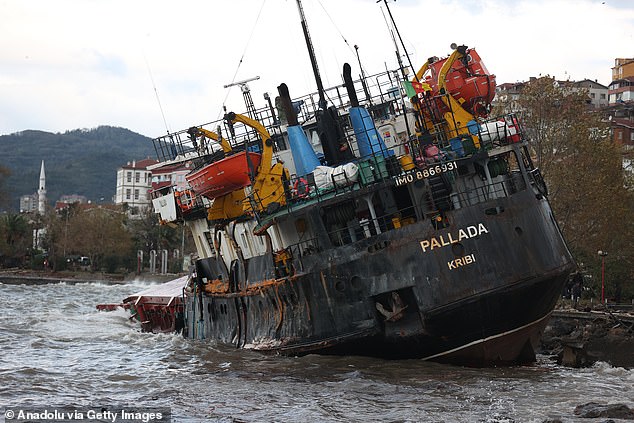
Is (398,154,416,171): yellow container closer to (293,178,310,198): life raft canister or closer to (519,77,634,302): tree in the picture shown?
(293,178,310,198): life raft canister

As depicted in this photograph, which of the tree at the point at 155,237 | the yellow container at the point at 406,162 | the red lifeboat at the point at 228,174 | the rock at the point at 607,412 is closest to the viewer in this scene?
the rock at the point at 607,412

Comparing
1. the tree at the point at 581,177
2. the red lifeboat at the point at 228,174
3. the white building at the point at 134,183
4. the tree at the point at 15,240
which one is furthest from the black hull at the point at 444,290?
the white building at the point at 134,183

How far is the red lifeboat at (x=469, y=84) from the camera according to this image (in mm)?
24516

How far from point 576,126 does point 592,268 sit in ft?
21.7

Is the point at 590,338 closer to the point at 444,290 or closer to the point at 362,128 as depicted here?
the point at 444,290

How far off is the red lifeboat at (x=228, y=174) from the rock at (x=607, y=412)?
11053 mm

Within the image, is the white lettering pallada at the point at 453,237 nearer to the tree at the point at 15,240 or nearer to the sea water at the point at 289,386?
the sea water at the point at 289,386

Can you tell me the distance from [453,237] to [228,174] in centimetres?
658

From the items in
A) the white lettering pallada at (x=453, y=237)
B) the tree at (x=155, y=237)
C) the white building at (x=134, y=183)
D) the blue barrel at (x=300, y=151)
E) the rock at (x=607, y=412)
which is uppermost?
the white building at (x=134, y=183)

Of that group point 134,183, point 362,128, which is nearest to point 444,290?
point 362,128

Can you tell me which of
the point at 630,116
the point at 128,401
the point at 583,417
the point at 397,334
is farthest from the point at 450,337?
the point at 630,116

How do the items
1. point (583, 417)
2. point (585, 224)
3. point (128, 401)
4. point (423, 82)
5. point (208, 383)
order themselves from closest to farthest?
point (583, 417)
point (128, 401)
point (208, 383)
point (423, 82)
point (585, 224)

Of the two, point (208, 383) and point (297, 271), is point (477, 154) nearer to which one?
point (297, 271)

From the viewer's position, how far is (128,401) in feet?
58.2
